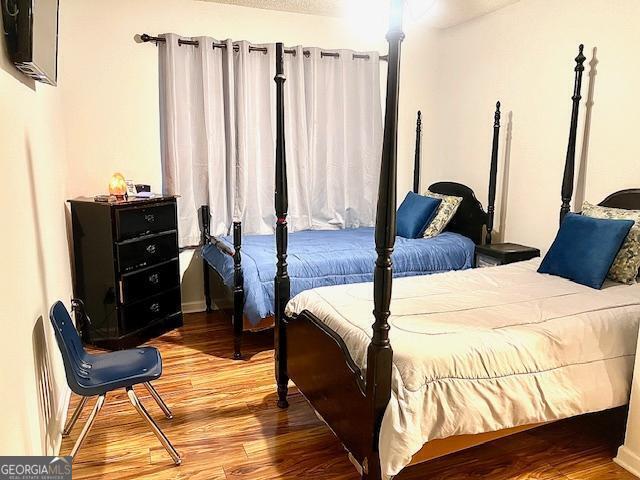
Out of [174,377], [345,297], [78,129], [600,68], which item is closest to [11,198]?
[345,297]

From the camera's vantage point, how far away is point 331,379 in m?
2.07

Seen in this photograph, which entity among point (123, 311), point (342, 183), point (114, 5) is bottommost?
point (123, 311)

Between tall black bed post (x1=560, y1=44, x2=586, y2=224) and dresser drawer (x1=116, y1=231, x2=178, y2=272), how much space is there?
9.24 feet

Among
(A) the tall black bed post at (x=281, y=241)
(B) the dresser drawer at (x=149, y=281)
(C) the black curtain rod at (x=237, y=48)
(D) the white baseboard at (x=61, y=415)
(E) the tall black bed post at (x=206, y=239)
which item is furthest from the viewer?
(E) the tall black bed post at (x=206, y=239)

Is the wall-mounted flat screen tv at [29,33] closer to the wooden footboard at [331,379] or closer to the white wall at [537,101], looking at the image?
the wooden footboard at [331,379]

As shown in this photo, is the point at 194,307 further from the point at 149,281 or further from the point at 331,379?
the point at 331,379

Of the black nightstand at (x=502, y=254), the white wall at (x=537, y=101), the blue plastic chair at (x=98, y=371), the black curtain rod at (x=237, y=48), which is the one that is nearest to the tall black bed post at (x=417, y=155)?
the white wall at (x=537, y=101)

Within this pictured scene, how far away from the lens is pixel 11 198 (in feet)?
5.39

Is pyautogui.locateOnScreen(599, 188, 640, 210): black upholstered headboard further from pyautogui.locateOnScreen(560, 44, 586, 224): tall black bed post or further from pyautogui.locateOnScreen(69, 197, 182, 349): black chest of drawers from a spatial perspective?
pyautogui.locateOnScreen(69, 197, 182, 349): black chest of drawers

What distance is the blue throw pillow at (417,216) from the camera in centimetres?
405

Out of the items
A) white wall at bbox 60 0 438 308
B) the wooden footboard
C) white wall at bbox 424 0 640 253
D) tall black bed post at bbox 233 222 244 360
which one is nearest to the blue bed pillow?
white wall at bbox 424 0 640 253

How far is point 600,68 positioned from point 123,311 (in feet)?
11.7

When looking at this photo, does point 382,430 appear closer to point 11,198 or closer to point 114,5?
point 11,198

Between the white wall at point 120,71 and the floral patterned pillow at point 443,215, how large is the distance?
2.03m
